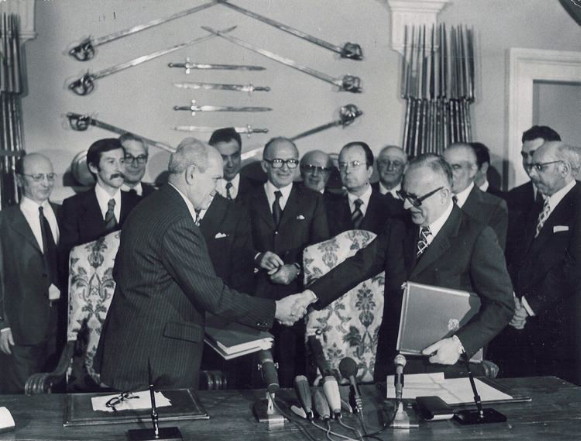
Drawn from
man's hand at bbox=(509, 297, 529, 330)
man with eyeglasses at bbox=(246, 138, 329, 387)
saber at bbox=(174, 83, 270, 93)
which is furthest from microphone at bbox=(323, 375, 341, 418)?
saber at bbox=(174, 83, 270, 93)

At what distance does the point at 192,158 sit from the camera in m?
2.87

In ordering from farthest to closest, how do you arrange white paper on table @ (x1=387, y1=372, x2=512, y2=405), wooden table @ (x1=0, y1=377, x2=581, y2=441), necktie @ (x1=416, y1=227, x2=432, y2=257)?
1. necktie @ (x1=416, y1=227, x2=432, y2=257)
2. white paper on table @ (x1=387, y1=372, x2=512, y2=405)
3. wooden table @ (x1=0, y1=377, x2=581, y2=441)

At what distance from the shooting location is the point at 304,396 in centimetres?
219

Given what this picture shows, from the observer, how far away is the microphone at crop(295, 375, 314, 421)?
2.16 meters

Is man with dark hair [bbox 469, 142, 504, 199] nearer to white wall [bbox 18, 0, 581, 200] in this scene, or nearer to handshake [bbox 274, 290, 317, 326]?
white wall [bbox 18, 0, 581, 200]

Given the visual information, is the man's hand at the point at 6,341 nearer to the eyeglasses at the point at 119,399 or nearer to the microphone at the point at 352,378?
the eyeglasses at the point at 119,399

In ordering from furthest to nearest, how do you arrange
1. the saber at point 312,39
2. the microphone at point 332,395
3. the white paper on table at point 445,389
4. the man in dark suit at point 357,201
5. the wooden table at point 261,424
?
the saber at point 312,39 < the man in dark suit at point 357,201 < the white paper on table at point 445,389 < the microphone at point 332,395 < the wooden table at point 261,424

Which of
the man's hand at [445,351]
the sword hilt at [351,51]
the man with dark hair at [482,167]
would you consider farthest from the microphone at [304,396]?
the sword hilt at [351,51]

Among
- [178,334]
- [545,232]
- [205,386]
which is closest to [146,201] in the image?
[178,334]

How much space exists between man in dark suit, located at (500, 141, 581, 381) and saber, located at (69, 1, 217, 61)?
2.37m

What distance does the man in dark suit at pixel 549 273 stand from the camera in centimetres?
380

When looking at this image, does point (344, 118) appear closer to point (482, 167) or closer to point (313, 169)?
point (313, 169)

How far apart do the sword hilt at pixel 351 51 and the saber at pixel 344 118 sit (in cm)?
35

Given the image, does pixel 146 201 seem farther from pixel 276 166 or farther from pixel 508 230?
pixel 508 230
